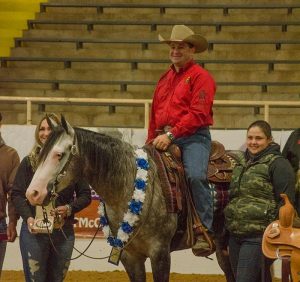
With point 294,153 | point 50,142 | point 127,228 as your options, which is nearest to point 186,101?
point 294,153

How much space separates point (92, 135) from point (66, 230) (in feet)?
2.44

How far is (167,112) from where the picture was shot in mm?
6555

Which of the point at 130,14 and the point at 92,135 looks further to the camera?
the point at 130,14

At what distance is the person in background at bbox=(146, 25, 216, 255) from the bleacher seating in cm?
613

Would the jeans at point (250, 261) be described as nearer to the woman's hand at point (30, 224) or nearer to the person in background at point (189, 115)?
the person in background at point (189, 115)

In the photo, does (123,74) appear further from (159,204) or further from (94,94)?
(159,204)

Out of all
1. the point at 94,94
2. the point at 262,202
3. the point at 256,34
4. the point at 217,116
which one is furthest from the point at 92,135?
the point at 256,34

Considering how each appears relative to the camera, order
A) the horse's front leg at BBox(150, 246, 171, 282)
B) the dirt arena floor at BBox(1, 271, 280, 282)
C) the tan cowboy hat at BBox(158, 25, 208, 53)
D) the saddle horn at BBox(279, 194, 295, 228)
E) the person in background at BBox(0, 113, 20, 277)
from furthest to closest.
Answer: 1. the dirt arena floor at BBox(1, 271, 280, 282)
2. the person in background at BBox(0, 113, 20, 277)
3. the tan cowboy hat at BBox(158, 25, 208, 53)
4. the horse's front leg at BBox(150, 246, 171, 282)
5. the saddle horn at BBox(279, 194, 295, 228)

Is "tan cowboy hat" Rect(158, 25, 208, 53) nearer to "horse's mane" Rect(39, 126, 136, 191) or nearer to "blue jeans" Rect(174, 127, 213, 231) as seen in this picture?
"blue jeans" Rect(174, 127, 213, 231)

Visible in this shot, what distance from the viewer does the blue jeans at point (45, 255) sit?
6.33 m

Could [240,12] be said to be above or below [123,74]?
above

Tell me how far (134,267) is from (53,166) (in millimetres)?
976

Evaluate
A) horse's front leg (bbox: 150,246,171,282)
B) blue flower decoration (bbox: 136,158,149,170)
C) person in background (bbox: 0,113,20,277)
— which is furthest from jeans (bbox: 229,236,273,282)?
person in background (bbox: 0,113,20,277)

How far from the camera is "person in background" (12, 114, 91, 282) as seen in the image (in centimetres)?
633
